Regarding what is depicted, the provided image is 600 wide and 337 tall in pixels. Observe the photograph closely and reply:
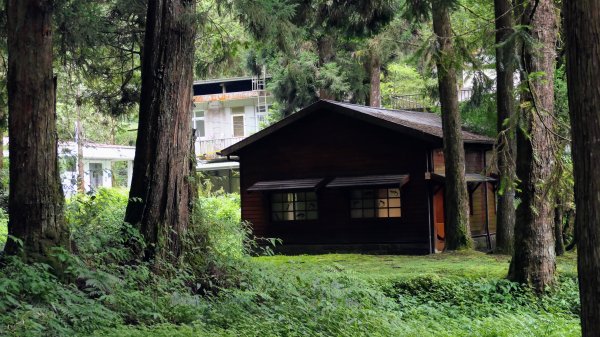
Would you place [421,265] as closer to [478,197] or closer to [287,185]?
[287,185]

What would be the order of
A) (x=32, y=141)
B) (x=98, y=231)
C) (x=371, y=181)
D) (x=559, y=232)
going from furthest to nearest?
(x=371, y=181)
(x=559, y=232)
(x=98, y=231)
(x=32, y=141)

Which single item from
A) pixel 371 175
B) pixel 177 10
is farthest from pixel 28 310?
pixel 371 175

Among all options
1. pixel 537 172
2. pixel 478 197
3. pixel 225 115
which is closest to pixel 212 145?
pixel 225 115

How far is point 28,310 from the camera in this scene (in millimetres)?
7527

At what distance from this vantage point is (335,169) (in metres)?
Result: 23.7

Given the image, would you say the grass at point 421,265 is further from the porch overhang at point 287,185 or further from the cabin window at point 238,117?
the cabin window at point 238,117

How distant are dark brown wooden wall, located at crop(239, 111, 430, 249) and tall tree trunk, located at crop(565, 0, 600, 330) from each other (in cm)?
1656

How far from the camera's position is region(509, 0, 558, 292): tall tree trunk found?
40.5ft

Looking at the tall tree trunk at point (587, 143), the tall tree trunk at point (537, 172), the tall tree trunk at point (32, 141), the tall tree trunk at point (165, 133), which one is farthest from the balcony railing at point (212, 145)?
the tall tree trunk at point (587, 143)

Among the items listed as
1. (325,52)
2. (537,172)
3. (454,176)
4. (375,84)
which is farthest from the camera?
(375,84)

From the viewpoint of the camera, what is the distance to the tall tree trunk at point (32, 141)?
9.17m

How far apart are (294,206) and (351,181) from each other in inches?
100

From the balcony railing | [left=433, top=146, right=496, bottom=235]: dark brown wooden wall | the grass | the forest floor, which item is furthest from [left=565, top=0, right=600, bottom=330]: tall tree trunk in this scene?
the balcony railing

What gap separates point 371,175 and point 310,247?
9.92ft
